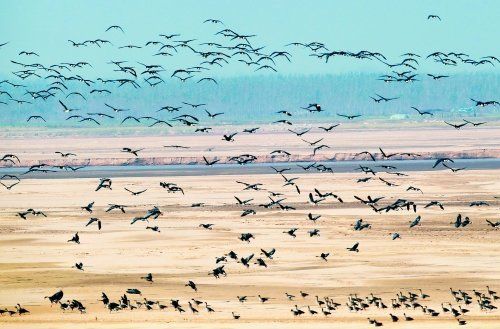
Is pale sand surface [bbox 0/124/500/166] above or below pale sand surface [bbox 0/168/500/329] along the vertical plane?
below

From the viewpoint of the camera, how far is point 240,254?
38.9m

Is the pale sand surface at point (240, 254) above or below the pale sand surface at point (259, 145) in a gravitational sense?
above

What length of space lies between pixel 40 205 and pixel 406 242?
21554mm

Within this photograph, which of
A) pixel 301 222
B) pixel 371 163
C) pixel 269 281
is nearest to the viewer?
pixel 269 281

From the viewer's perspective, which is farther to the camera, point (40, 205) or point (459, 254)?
point (40, 205)

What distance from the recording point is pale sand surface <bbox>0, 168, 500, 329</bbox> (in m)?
29.1

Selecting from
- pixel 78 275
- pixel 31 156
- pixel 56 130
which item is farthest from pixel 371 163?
pixel 56 130

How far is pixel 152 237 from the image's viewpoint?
43.4 m

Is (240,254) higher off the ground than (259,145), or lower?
higher

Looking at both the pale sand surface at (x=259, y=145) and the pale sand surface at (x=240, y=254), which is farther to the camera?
the pale sand surface at (x=259, y=145)

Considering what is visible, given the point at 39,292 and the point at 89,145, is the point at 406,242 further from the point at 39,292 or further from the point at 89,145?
the point at 89,145

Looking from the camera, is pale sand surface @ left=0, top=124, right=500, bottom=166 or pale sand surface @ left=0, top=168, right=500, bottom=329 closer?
pale sand surface @ left=0, top=168, right=500, bottom=329

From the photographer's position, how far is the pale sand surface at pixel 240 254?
29062 millimetres

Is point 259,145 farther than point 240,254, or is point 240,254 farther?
point 259,145
